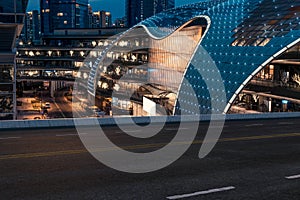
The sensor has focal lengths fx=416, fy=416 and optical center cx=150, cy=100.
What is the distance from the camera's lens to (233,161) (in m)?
14.2

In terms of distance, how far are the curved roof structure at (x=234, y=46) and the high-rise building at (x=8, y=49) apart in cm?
2125

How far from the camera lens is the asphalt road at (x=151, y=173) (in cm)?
1033

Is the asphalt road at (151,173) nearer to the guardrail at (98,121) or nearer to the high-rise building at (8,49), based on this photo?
the guardrail at (98,121)

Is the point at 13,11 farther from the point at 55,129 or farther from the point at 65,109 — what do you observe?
the point at 65,109

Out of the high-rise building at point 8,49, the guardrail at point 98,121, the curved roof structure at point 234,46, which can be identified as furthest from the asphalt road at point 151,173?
the curved roof structure at point 234,46

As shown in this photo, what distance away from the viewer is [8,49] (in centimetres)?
4356

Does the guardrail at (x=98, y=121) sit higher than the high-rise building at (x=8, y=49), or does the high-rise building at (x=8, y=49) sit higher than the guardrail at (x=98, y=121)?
the high-rise building at (x=8, y=49)

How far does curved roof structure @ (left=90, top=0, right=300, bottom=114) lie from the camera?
1721 inches

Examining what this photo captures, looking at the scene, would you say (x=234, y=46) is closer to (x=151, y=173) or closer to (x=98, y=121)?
(x=98, y=121)

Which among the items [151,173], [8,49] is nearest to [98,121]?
[151,173]

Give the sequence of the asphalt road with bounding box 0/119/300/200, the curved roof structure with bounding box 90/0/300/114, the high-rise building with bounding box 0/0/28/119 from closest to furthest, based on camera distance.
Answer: the asphalt road with bounding box 0/119/300/200 → the high-rise building with bounding box 0/0/28/119 → the curved roof structure with bounding box 90/0/300/114

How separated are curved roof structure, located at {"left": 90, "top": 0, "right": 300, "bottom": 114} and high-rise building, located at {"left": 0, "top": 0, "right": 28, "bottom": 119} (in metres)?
21.3

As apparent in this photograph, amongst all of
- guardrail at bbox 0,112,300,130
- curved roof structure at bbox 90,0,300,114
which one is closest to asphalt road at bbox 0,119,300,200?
guardrail at bbox 0,112,300,130

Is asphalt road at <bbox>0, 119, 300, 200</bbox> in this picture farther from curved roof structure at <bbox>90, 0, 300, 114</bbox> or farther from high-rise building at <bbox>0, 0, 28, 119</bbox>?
curved roof structure at <bbox>90, 0, 300, 114</bbox>
